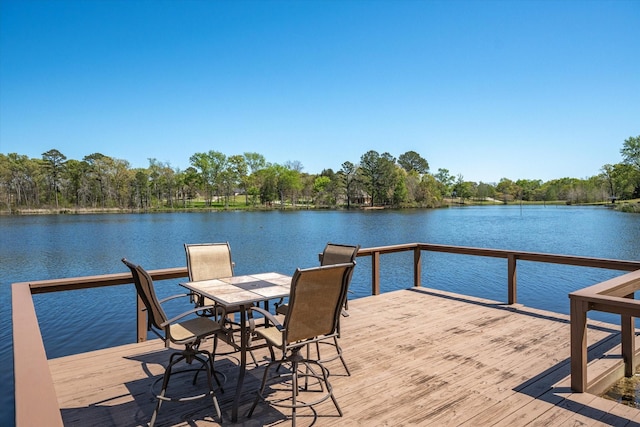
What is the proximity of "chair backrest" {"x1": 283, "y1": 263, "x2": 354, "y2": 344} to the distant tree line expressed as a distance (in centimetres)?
5682

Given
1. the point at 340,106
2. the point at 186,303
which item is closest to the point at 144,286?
the point at 186,303

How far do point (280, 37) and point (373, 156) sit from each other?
139ft

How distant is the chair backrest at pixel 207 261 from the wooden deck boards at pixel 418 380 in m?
0.79

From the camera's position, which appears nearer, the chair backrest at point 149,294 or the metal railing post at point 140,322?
the chair backrest at point 149,294

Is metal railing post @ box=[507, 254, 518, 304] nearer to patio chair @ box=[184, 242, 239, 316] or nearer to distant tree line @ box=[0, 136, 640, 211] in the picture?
patio chair @ box=[184, 242, 239, 316]

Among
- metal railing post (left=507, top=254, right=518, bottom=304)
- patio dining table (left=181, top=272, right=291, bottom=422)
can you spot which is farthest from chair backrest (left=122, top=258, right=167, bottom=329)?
metal railing post (left=507, top=254, right=518, bottom=304)

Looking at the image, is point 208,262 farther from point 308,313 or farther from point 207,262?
point 308,313

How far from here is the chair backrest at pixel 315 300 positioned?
219cm

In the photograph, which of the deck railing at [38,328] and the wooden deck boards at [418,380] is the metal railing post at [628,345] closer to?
the wooden deck boards at [418,380]

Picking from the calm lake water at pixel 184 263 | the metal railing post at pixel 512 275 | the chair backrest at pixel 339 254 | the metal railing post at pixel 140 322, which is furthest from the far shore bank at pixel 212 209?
the metal railing post at pixel 140 322

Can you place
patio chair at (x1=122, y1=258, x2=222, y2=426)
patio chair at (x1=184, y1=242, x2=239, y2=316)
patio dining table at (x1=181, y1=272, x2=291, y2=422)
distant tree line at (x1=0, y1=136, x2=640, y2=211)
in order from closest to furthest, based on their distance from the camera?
patio chair at (x1=122, y1=258, x2=222, y2=426)
patio dining table at (x1=181, y1=272, x2=291, y2=422)
patio chair at (x1=184, y1=242, x2=239, y2=316)
distant tree line at (x1=0, y1=136, x2=640, y2=211)

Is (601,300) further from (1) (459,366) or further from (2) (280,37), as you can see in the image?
(2) (280,37)

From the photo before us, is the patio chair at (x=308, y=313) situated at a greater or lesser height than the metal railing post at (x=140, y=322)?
greater

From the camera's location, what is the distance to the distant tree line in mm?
49094
